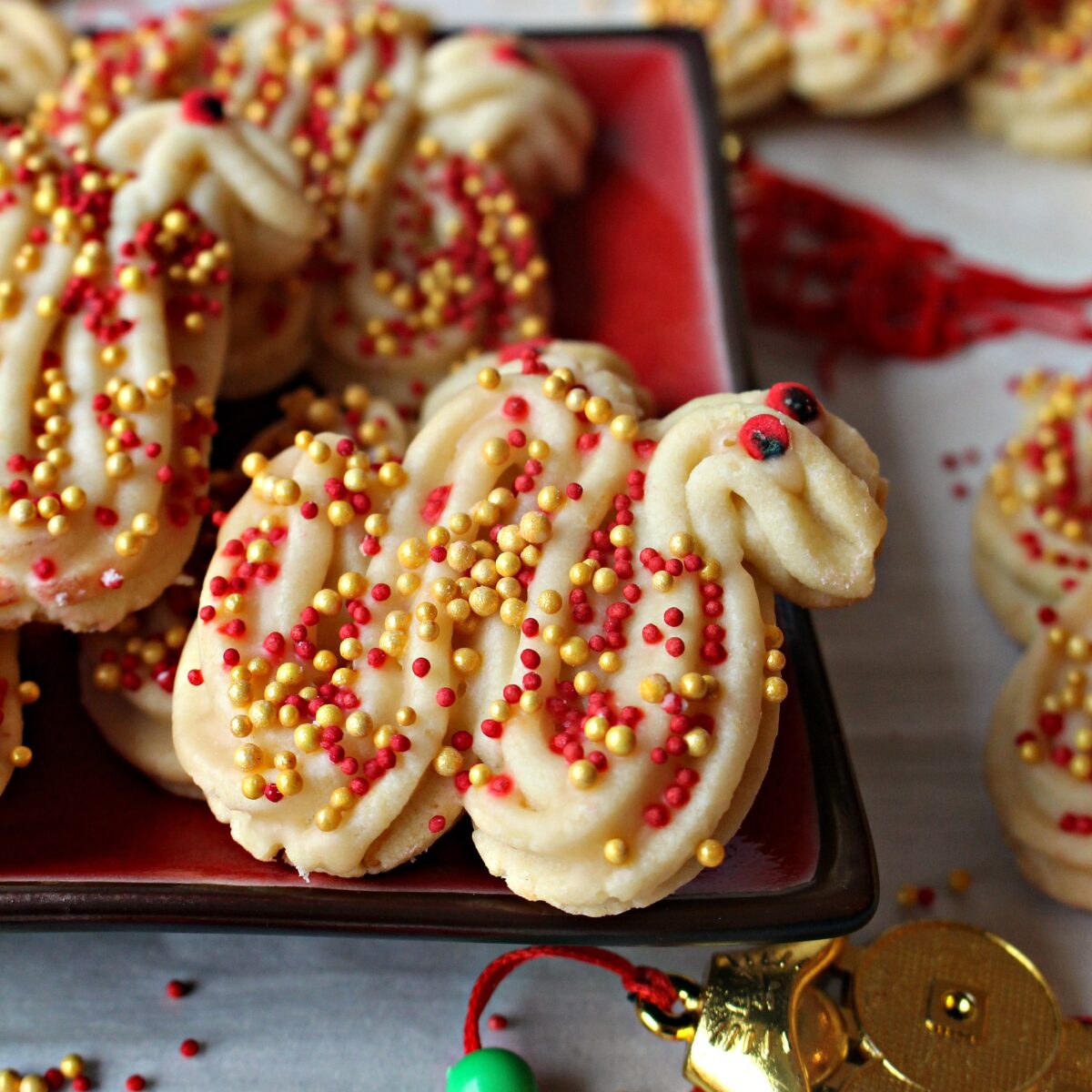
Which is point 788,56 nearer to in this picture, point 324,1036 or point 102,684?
point 102,684

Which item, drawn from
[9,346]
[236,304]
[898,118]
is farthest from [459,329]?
[898,118]

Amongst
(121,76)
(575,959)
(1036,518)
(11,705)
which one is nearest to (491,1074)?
(575,959)

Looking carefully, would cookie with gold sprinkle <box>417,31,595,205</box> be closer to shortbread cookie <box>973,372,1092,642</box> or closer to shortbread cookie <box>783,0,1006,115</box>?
shortbread cookie <box>783,0,1006,115</box>

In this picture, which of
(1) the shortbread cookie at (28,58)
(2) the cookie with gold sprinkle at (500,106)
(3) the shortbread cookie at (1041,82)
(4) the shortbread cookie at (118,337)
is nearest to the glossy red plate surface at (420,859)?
(4) the shortbread cookie at (118,337)

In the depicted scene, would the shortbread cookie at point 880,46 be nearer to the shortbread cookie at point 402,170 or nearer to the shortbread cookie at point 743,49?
the shortbread cookie at point 743,49

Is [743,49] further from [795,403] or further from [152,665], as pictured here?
[152,665]

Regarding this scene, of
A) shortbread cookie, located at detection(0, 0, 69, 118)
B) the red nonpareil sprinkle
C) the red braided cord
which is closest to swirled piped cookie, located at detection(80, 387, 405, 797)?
the red nonpareil sprinkle
